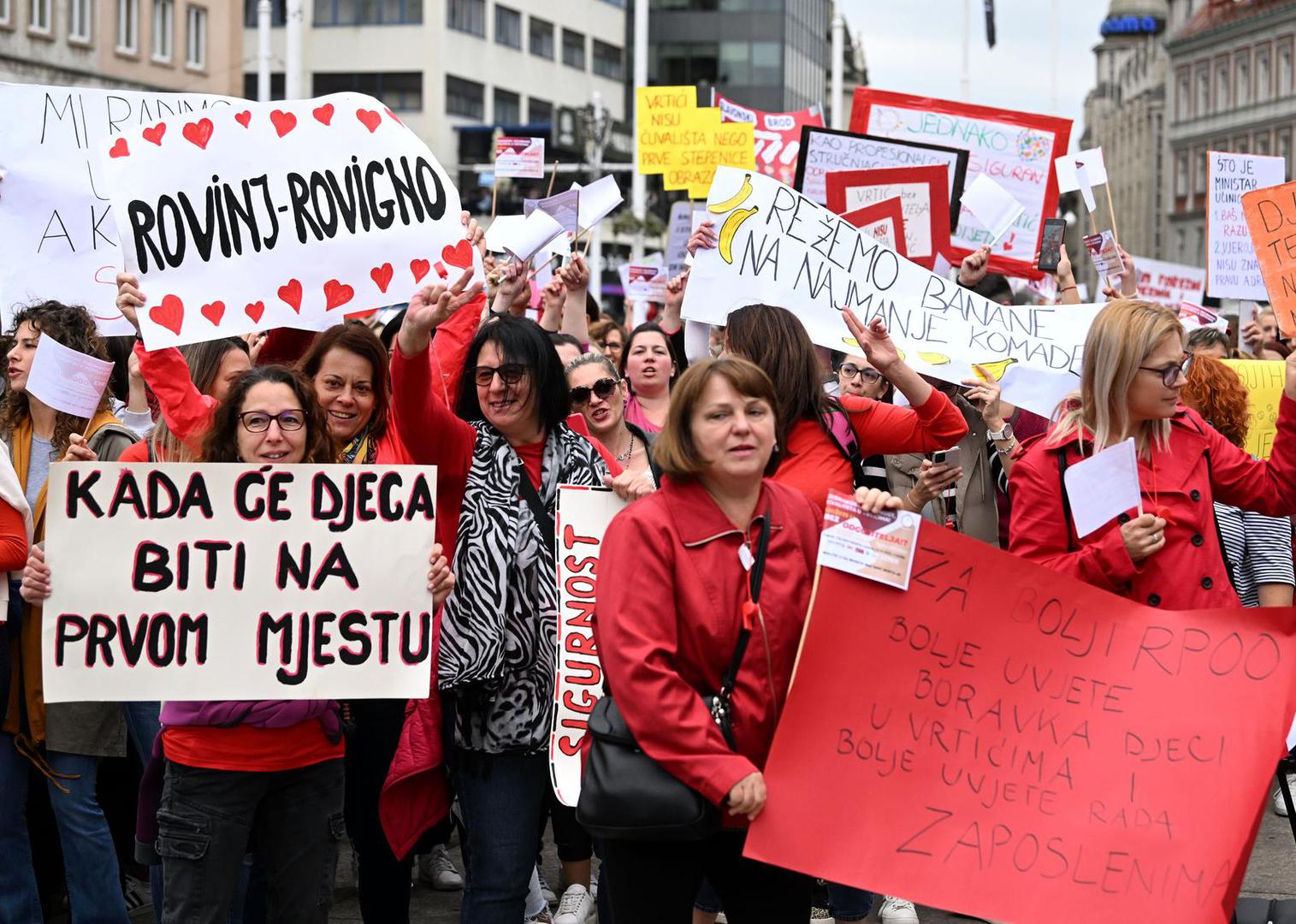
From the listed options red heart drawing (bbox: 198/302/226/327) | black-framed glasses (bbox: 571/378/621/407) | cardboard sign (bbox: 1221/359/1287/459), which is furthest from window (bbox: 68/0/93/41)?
red heart drawing (bbox: 198/302/226/327)

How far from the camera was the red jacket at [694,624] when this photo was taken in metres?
3.80

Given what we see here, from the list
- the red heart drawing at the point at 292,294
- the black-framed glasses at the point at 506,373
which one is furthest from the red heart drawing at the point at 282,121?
the black-framed glasses at the point at 506,373

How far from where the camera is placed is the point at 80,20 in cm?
4581

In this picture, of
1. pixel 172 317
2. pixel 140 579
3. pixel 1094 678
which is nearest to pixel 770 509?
pixel 1094 678

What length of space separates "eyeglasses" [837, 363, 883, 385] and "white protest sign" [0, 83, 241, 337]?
8.40ft

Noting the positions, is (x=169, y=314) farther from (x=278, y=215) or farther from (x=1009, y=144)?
(x=1009, y=144)

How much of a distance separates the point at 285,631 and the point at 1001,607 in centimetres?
182

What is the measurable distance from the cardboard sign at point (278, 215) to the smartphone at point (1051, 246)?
152 inches

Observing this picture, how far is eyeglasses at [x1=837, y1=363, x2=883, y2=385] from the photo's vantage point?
270 inches

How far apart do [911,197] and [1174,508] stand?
11.7 ft

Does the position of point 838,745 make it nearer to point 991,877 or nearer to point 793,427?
point 991,877

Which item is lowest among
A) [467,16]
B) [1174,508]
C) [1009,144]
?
[1174,508]

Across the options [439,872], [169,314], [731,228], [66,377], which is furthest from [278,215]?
[439,872]

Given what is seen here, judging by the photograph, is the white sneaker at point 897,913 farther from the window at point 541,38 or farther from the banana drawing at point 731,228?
the window at point 541,38
